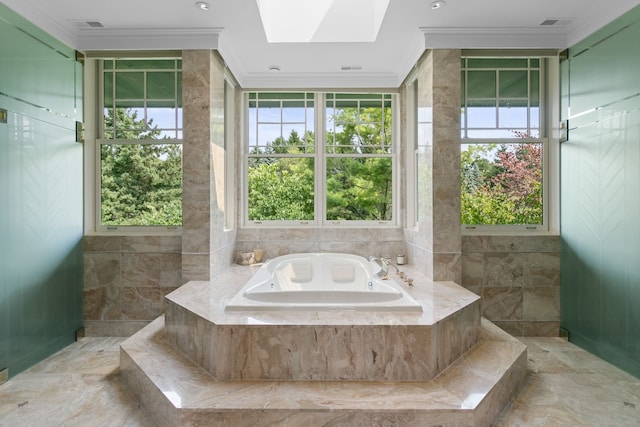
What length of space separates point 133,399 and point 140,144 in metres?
2.24

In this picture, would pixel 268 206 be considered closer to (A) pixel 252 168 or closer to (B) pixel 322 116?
(A) pixel 252 168

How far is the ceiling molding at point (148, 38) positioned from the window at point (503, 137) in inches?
91.6

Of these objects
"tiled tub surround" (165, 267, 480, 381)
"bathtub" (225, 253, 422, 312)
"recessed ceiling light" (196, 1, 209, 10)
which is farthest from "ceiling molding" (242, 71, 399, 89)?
"tiled tub surround" (165, 267, 480, 381)

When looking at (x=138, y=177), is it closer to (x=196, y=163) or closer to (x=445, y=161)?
(x=196, y=163)

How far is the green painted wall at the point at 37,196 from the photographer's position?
94.0 inches

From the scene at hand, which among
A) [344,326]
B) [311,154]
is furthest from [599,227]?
[311,154]

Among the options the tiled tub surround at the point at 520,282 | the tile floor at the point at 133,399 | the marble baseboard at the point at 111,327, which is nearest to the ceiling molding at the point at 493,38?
the tiled tub surround at the point at 520,282

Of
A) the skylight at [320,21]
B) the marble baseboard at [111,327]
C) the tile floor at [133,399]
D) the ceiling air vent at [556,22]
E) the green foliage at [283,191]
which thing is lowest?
the tile floor at [133,399]

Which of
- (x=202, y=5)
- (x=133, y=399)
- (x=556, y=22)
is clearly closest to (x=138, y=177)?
(x=202, y=5)

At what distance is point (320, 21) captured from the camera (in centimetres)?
304

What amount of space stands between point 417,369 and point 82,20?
3.41m

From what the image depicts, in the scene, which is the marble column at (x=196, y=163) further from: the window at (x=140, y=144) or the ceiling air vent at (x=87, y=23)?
the ceiling air vent at (x=87, y=23)

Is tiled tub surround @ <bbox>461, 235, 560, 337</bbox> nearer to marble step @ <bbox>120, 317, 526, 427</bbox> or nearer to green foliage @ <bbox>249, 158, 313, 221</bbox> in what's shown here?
marble step @ <bbox>120, 317, 526, 427</bbox>

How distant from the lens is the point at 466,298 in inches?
98.0
